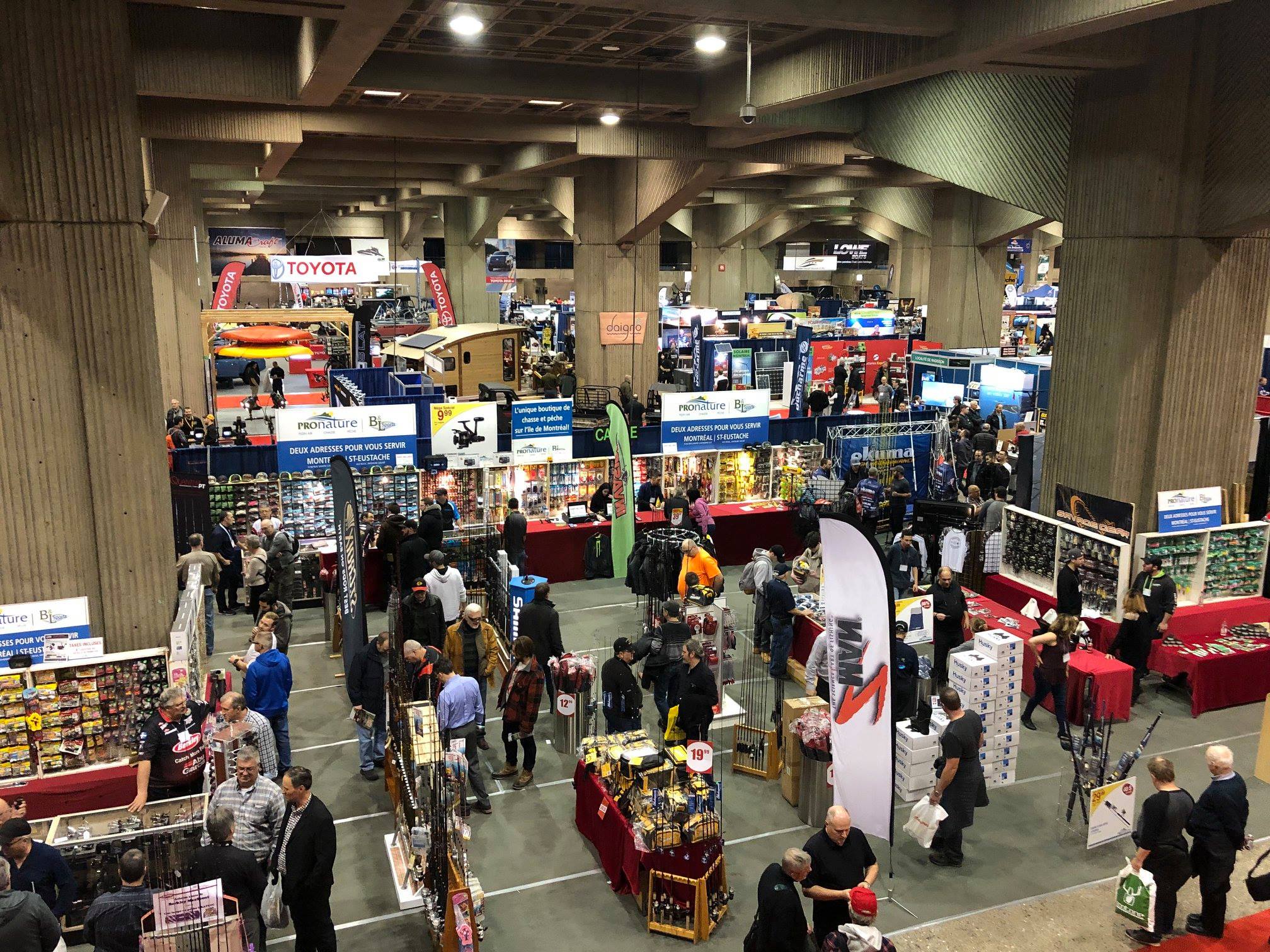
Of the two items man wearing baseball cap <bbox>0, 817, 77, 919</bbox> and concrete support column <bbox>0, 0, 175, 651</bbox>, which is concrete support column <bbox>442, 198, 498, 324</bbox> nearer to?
concrete support column <bbox>0, 0, 175, 651</bbox>

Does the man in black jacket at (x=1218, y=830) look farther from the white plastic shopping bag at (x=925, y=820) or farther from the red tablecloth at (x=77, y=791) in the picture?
the red tablecloth at (x=77, y=791)

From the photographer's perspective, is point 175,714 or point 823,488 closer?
point 175,714

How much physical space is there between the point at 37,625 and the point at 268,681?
168 cm

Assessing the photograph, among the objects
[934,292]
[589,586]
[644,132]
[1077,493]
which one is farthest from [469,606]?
[934,292]

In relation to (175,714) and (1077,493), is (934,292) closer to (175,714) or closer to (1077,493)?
(1077,493)

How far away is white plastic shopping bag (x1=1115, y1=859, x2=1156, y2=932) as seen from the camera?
6.06 meters

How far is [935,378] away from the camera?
2262cm

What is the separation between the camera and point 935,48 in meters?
8.55

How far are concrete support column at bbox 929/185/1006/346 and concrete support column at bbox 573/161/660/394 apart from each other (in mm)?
9834

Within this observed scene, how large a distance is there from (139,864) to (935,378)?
2014cm

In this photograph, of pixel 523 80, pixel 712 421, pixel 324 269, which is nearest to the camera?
pixel 523 80

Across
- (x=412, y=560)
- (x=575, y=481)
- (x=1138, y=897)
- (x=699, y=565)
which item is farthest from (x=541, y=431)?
(x=1138, y=897)

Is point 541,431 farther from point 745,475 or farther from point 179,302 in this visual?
point 179,302

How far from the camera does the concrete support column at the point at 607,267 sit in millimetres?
19297
